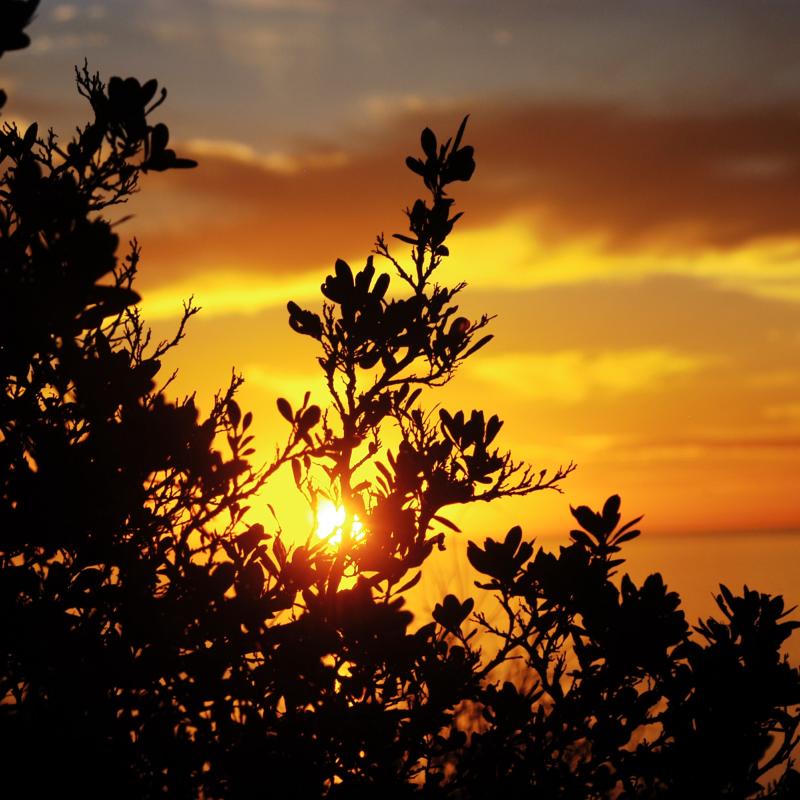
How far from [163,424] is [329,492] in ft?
5.95

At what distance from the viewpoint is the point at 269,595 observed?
203 inches

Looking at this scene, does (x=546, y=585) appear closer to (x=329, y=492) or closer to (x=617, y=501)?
(x=617, y=501)

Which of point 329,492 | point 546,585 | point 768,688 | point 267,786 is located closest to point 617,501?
point 546,585

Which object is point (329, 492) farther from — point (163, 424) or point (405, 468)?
point (163, 424)

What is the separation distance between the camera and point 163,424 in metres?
4.54

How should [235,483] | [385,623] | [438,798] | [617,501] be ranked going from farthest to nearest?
[617,501] < [235,483] < [438,798] < [385,623]

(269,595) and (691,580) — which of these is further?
(691,580)

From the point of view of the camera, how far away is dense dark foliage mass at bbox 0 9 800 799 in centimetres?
427

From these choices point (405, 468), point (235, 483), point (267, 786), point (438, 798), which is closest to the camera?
point (267, 786)

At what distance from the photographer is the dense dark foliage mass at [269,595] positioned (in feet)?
14.0

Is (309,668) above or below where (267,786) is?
above

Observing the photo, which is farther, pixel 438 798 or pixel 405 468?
pixel 405 468

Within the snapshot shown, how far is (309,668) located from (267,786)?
0.60 meters

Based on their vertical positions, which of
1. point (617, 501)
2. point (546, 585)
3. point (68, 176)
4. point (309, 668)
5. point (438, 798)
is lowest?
point (438, 798)
